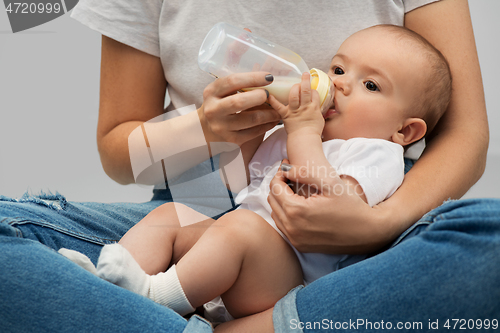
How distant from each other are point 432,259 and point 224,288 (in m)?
0.35

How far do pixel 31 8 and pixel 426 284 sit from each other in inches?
68.8

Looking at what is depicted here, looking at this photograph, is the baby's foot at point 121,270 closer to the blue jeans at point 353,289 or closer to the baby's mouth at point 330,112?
the blue jeans at point 353,289

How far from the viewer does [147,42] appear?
107 cm

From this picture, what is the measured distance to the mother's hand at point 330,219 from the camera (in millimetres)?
719

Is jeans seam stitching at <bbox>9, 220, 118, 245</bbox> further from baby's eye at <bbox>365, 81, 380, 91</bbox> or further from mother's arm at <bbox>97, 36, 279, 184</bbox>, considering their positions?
baby's eye at <bbox>365, 81, 380, 91</bbox>

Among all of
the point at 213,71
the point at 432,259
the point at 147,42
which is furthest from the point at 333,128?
the point at 147,42

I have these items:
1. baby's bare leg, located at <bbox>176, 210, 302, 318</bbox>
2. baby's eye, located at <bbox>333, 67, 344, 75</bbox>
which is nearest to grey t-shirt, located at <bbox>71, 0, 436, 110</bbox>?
baby's eye, located at <bbox>333, 67, 344, 75</bbox>

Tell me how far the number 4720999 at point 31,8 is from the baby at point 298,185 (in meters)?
1.22

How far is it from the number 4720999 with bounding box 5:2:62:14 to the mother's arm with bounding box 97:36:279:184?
78cm

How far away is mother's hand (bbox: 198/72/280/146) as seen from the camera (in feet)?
2.49

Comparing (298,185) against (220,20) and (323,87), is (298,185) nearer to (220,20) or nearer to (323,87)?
(323,87)

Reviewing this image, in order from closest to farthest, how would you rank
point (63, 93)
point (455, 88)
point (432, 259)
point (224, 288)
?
point (432, 259)
point (224, 288)
point (455, 88)
point (63, 93)

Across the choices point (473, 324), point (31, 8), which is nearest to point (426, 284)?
point (473, 324)

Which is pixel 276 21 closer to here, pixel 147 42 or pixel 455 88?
pixel 147 42
